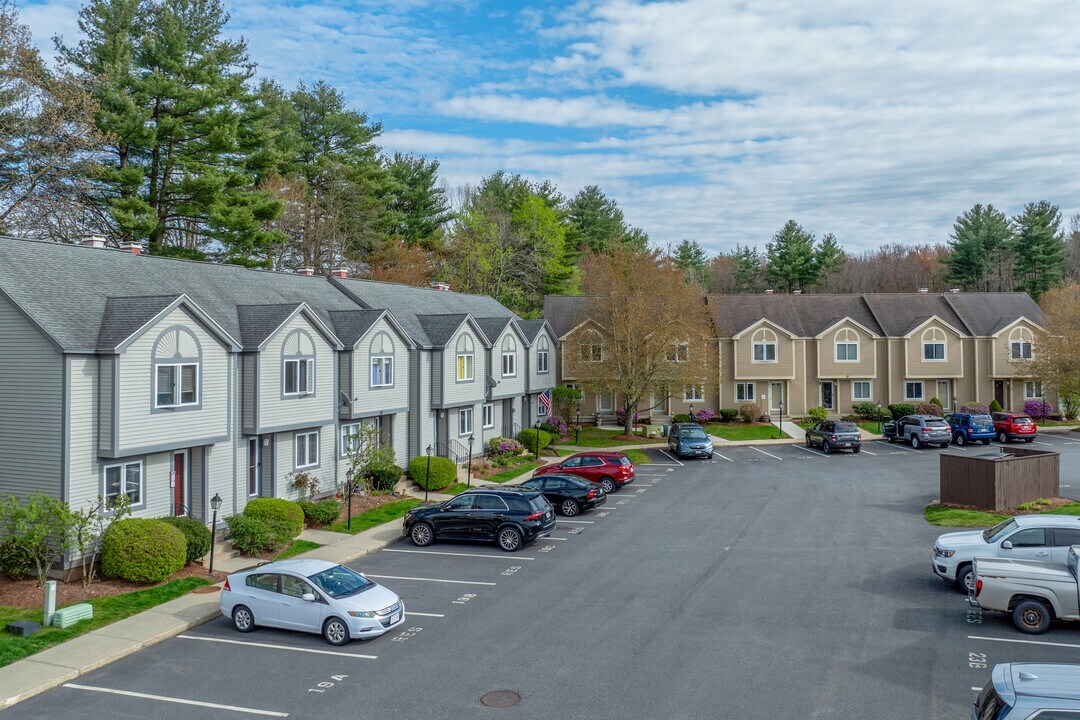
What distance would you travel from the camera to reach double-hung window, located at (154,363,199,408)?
20.5 metres

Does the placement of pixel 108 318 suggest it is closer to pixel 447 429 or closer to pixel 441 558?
pixel 441 558

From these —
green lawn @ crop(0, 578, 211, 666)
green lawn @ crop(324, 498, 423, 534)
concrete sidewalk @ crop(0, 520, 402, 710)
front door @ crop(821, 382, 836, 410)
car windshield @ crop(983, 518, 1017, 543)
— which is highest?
front door @ crop(821, 382, 836, 410)

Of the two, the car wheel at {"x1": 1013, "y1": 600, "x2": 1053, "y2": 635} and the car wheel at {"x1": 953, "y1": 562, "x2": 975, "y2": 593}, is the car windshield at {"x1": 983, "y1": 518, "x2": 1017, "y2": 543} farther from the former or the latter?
the car wheel at {"x1": 1013, "y1": 600, "x2": 1053, "y2": 635}

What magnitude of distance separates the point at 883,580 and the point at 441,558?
1116 cm

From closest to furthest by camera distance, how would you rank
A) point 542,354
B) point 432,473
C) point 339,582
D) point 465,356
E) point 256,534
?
point 339,582 → point 256,534 → point 432,473 → point 465,356 → point 542,354

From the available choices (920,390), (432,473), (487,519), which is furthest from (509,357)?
(920,390)

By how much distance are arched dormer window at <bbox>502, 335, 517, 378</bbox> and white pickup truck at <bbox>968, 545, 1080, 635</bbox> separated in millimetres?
28522

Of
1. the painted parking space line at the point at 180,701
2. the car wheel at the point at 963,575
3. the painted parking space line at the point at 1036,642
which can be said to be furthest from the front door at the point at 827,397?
the painted parking space line at the point at 180,701

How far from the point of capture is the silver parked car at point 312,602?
14906mm

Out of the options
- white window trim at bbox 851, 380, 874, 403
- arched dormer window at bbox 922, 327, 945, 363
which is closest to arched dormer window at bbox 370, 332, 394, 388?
white window trim at bbox 851, 380, 874, 403

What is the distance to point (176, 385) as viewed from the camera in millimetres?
21031

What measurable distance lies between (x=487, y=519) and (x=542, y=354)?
1010 inches

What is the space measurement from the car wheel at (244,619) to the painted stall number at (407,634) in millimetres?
3012

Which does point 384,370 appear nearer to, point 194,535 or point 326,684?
point 194,535
